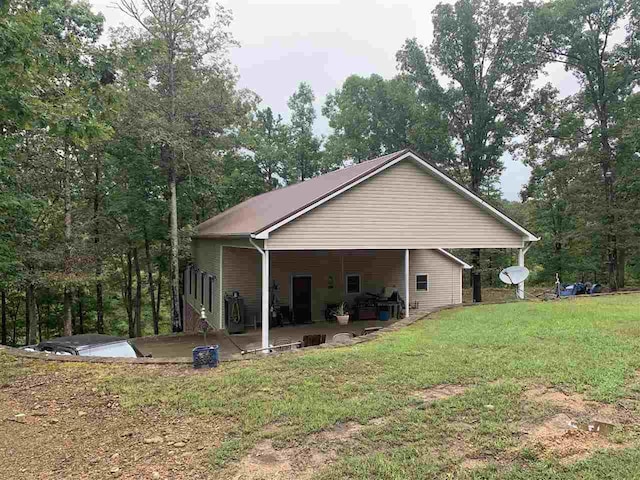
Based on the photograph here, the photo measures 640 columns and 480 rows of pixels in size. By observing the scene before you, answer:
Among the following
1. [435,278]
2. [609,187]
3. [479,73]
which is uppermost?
[479,73]

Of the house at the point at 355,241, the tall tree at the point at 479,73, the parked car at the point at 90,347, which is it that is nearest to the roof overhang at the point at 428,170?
the house at the point at 355,241

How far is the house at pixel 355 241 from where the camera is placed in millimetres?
11336

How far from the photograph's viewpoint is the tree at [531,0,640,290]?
21.1m

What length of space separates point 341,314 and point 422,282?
4718 mm

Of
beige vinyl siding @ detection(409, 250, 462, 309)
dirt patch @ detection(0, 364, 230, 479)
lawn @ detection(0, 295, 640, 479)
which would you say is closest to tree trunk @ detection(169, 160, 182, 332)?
beige vinyl siding @ detection(409, 250, 462, 309)

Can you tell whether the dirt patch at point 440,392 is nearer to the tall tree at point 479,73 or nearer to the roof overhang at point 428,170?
the roof overhang at point 428,170

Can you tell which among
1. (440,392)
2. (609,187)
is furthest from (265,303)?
(609,187)

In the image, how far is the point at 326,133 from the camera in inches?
1275

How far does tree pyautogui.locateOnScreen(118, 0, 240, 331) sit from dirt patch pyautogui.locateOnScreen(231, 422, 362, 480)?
44.3 feet

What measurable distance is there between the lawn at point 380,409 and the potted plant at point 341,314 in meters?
7.13

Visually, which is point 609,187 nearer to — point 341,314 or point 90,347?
point 341,314

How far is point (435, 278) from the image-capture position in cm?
1816

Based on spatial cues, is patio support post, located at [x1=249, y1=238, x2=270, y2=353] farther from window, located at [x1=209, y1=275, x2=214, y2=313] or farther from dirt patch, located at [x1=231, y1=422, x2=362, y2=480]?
window, located at [x1=209, y1=275, x2=214, y2=313]

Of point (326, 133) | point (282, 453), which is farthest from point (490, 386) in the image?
point (326, 133)
